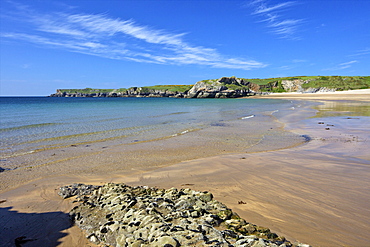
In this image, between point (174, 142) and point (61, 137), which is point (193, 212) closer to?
point (174, 142)

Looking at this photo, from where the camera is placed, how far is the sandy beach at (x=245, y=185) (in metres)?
4.66

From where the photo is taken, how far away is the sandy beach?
183 inches

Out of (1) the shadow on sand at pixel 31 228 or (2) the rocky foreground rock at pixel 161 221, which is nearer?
(2) the rocky foreground rock at pixel 161 221

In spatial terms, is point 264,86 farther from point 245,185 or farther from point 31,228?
point 31,228

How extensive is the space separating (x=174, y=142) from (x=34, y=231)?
10.1 meters

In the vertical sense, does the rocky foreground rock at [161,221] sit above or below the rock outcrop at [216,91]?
below

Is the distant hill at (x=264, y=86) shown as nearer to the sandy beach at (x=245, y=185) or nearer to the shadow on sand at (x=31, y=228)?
the sandy beach at (x=245, y=185)

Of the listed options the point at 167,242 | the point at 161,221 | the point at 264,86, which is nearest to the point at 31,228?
the point at 161,221

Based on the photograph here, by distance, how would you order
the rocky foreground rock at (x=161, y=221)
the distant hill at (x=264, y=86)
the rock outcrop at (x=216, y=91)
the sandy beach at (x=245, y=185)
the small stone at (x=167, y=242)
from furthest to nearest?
the rock outcrop at (x=216, y=91)
the distant hill at (x=264, y=86)
the sandy beach at (x=245, y=185)
the rocky foreground rock at (x=161, y=221)
the small stone at (x=167, y=242)

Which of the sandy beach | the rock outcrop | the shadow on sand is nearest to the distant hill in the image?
the rock outcrop

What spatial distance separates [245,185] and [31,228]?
5.58 metres

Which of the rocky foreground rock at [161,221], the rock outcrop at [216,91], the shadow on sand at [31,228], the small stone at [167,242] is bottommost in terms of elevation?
the shadow on sand at [31,228]

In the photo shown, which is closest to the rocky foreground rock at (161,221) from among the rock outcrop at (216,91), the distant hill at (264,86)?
the distant hill at (264,86)

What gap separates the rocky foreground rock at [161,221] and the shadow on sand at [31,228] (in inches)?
14.3
